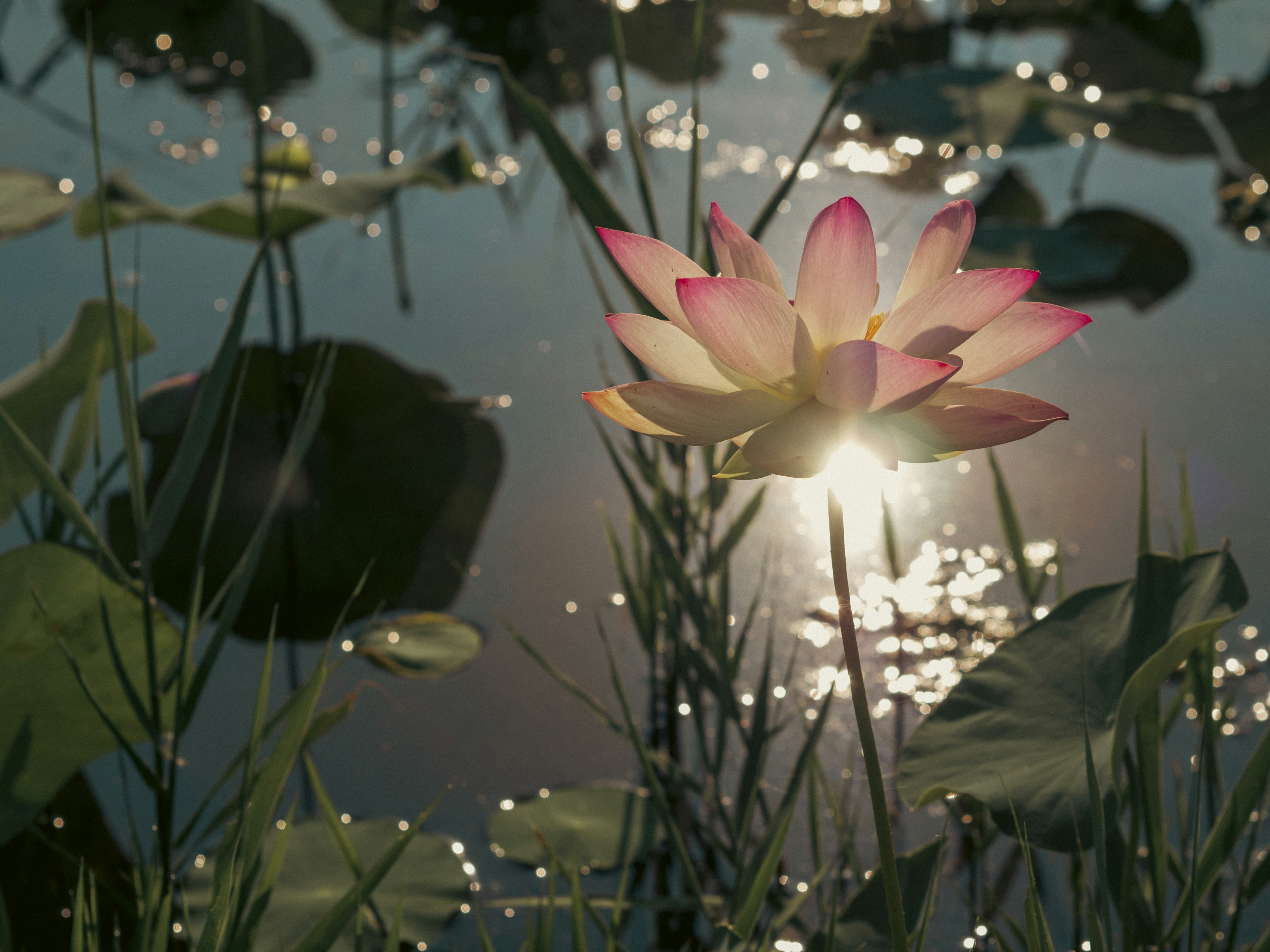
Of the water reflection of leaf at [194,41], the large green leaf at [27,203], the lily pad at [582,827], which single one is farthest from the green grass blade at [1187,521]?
the water reflection of leaf at [194,41]

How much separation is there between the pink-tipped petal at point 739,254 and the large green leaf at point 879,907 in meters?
0.41

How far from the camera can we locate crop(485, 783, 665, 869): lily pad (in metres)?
1.00

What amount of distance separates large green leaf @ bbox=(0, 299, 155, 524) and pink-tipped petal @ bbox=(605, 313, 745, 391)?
31.1 inches

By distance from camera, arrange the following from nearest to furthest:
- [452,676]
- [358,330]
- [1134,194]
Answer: [452,676] → [358,330] → [1134,194]

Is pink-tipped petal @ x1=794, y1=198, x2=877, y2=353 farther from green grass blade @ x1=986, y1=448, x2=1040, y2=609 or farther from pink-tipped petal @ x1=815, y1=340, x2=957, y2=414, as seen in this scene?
green grass blade @ x1=986, y1=448, x2=1040, y2=609

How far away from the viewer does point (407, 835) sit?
0.62 meters

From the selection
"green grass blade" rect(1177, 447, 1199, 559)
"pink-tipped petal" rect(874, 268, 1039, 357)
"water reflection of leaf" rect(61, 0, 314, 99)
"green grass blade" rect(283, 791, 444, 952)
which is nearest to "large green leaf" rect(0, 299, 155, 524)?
"green grass blade" rect(283, 791, 444, 952)

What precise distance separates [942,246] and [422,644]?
38.4 inches

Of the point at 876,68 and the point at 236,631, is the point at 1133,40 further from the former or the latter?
the point at 236,631

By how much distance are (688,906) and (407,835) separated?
1.17ft

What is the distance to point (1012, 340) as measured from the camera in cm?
46

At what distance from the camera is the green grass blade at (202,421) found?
0.78 m

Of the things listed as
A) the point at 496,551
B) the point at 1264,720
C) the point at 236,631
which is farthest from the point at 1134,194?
the point at 236,631

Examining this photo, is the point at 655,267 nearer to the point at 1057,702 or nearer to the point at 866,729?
the point at 866,729
